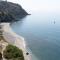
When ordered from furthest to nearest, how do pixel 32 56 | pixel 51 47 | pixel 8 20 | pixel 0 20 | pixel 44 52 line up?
pixel 8 20 → pixel 0 20 → pixel 51 47 → pixel 44 52 → pixel 32 56

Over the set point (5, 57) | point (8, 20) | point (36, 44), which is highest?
point (5, 57)

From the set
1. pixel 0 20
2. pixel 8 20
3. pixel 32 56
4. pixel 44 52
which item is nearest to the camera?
pixel 32 56

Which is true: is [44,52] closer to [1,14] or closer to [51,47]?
[51,47]

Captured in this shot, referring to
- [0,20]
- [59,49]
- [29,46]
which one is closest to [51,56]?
[59,49]

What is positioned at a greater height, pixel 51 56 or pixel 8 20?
pixel 51 56

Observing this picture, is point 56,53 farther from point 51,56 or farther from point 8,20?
point 8,20

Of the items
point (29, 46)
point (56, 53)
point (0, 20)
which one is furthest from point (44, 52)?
point (0, 20)

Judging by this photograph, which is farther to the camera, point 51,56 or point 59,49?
point 59,49

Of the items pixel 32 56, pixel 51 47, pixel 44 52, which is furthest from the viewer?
pixel 51 47

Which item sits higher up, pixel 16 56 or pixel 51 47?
pixel 16 56
